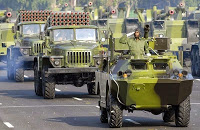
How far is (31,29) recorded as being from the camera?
34.2 meters

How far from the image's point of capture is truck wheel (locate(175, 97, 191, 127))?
16969mm

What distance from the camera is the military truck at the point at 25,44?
3306 centimetres

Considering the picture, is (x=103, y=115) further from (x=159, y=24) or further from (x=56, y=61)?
(x=159, y=24)

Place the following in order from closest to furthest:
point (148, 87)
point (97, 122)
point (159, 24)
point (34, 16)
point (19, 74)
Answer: point (148, 87) → point (97, 122) → point (19, 74) → point (34, 16) → point (159, 24)

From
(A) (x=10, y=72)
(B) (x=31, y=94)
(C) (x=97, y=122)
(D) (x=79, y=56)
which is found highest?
(D) (x=79, y=56)

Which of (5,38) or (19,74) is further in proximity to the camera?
(5,38)

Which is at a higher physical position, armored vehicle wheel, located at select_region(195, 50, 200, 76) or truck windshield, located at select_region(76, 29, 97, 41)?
truck windshield, located at select_region(76, 29, 97, 41)

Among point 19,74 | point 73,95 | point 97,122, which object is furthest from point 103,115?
point 19,74

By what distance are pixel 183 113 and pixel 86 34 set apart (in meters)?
10.8

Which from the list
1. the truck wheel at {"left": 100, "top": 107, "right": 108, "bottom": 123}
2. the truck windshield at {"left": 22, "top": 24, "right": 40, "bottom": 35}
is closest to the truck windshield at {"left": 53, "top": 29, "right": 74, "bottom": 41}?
the truck windshield at {"left": 22, "top": 24, "right": 40, "bottom": 35}

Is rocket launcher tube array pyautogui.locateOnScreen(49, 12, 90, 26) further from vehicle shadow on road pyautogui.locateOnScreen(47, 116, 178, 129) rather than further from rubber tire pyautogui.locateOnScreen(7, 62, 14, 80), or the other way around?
vehicle shadow on road pyautogui.locateOnScreen(47, 116, 178, 129)

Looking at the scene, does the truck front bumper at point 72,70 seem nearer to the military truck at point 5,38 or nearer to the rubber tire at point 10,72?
the rubber tire at point 10,72

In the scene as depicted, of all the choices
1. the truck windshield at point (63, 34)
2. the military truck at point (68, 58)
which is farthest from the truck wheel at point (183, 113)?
the truck windshield at point (63, 34)

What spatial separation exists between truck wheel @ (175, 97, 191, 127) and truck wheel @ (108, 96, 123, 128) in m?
1.09
